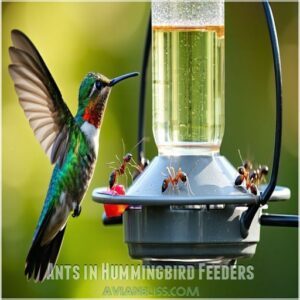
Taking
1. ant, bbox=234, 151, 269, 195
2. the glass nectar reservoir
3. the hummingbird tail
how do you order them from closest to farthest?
ant, bbox=234, 151, 269, 195 < the glass nectar reservoir < the hummingbird tail

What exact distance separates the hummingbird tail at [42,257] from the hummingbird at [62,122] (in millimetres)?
155

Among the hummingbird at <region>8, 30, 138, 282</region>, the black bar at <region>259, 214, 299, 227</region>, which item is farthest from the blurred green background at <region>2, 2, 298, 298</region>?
the black bar at <region>259, 214, 299, 227</region>

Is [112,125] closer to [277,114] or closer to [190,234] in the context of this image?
[190,234]

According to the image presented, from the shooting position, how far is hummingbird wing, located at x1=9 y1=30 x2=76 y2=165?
496 cm

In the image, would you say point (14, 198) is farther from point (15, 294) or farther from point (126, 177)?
point (126, 177)

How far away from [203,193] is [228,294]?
239 cm

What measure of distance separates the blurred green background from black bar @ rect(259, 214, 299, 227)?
1882mm

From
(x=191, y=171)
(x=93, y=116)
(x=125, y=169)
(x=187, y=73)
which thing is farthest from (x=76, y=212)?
(x=187, y=73)

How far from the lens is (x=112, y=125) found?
6762mm

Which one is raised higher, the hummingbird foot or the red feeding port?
the red feeding port

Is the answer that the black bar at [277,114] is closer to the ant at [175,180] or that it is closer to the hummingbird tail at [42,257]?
the ant at [175,180]

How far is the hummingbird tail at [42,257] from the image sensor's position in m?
5.41

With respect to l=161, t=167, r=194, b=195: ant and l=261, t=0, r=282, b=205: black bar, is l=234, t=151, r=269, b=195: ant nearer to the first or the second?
l=261, t=0, r=282, b=205: black bar

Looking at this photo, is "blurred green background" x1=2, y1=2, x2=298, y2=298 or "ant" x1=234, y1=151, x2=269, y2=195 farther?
"blurred green background" x1=2, y1=2, x2=298, y2=298
